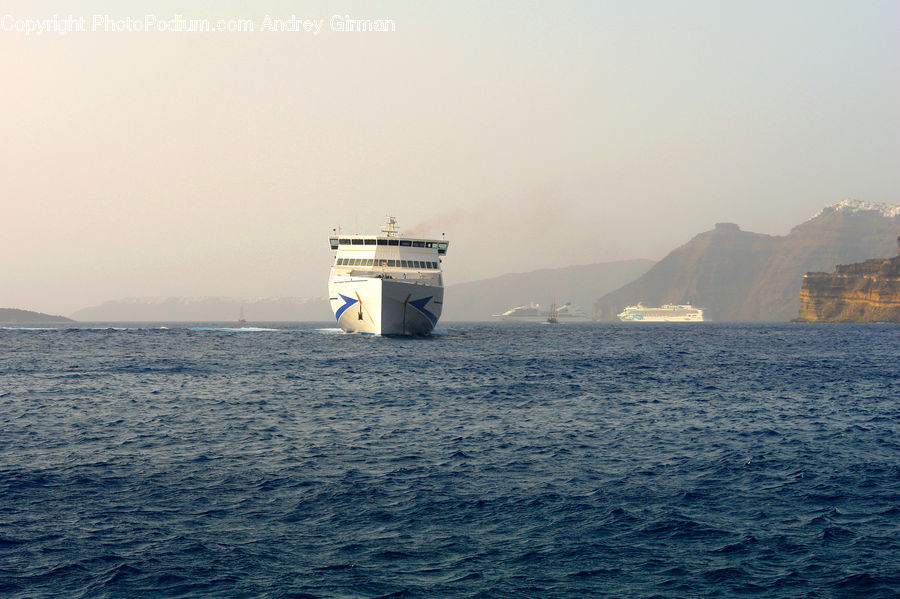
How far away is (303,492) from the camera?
68.4ft

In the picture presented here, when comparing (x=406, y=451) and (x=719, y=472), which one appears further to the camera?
(x=406, y=451)

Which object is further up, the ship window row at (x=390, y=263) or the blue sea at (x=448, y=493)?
the ship window row at (x=390, y=263)

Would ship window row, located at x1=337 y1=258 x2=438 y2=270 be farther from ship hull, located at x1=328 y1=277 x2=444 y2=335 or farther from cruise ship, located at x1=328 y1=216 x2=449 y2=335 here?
ship hull, located at x1=328 y1=277 x2=444 y2=335

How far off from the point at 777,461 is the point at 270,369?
4235 centimetres

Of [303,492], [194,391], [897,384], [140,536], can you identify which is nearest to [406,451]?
[303,492]

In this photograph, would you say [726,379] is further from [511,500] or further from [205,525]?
[205,525]

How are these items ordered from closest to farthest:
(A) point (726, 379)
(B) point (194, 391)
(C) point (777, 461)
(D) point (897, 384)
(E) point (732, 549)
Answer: (E) point (732, 549), (C) point (777, 461), (B) point (194, 391), (D) point (897, 384), (A) point (726, 379)

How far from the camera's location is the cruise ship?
94562 mm

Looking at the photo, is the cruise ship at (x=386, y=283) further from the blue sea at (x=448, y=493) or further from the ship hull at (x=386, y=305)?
the blue sea at (x=448, y=493)

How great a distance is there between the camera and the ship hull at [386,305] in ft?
307

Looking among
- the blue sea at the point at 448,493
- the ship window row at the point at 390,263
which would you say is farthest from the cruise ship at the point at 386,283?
the blue sea at the point at 448,493

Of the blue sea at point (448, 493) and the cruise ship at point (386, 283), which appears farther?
the cruise ship at point (386, 283)

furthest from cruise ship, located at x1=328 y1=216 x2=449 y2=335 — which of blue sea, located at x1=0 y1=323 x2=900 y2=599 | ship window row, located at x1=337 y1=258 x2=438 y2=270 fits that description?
blue sea, located at x1=0 y1=323 x2=900 y2=599

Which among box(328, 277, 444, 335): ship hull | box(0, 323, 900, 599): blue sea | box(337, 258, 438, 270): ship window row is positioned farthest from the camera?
box(337, 258, 438, 270): ship window row
